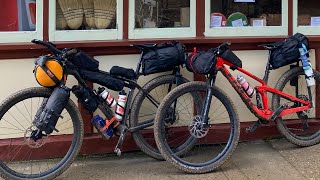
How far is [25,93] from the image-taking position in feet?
13.5

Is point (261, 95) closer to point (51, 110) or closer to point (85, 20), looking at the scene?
point (85, 20)

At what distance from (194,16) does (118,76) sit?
1.11 m

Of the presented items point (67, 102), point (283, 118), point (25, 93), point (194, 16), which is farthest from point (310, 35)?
point (25, 93)

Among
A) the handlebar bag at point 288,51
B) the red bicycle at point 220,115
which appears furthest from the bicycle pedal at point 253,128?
the handlebar bag at point 288,51

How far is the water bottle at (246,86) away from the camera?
15.4 ft

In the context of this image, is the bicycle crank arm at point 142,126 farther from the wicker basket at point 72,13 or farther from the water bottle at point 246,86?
the wicker basket at point 72,13

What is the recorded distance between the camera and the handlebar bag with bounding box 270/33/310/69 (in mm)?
4809

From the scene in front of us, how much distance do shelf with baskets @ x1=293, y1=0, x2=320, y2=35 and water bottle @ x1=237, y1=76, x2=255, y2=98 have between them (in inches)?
38.4

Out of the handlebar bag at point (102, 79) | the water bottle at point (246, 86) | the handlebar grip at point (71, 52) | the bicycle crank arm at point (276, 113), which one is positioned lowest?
the bicycle crank arm at point (276, 113)

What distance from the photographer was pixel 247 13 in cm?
520

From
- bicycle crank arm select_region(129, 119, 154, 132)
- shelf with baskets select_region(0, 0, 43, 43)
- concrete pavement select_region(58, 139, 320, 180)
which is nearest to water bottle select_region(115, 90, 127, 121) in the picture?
bicycle crank arm select_region(129, 119, 154, 132)

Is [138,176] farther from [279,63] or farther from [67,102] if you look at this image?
[279,63]

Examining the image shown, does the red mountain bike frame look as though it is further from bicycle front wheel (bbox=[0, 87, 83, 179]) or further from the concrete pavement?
bicycle front wheel (bbox=[0, 87, 83, 179])

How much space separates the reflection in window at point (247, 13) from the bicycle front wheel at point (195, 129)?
3.14 ft
